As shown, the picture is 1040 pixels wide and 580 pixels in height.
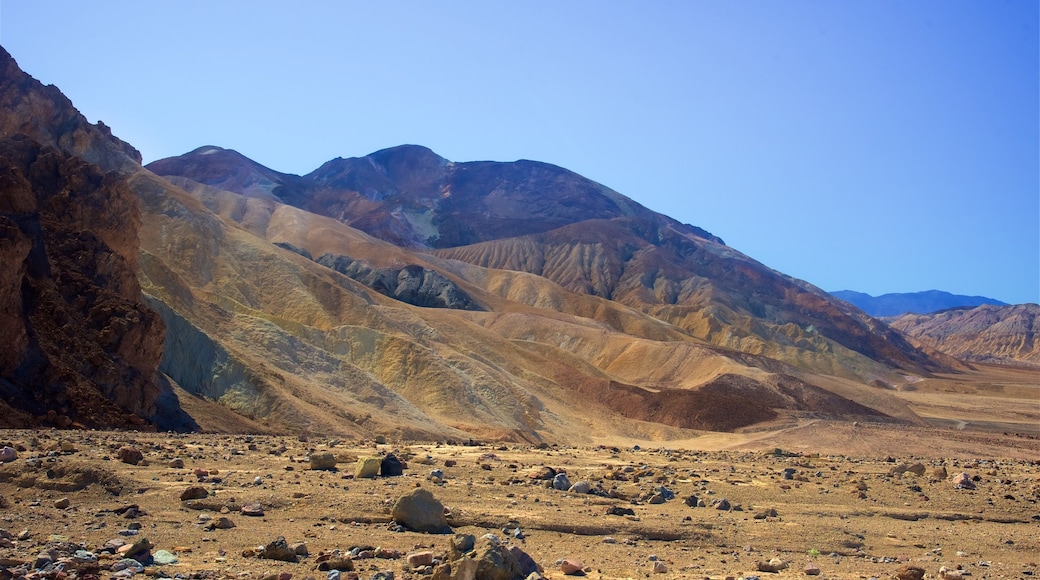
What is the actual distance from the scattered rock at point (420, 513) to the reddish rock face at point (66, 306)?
1497 centimetres

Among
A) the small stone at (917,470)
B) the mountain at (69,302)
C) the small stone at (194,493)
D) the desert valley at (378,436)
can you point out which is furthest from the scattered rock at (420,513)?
the small stone at (917,470)

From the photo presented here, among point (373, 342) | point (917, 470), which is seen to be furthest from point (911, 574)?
point (373, 342)

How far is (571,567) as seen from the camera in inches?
383

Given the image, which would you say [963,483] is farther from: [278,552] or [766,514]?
[278,552]

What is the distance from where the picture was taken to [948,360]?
563 feet

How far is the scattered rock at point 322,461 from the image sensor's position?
16.1m

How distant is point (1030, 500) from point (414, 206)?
607 feet

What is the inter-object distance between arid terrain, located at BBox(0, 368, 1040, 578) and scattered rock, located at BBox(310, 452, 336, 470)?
0.34 feet

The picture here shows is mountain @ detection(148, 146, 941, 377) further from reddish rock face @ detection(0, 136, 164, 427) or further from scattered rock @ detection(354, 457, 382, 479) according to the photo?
scattered rock @ detection(354, 457, 382, 479)

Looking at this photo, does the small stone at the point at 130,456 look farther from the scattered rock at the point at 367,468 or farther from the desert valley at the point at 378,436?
the scattered rock at the point at 367,468

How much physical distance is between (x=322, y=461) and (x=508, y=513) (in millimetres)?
4698

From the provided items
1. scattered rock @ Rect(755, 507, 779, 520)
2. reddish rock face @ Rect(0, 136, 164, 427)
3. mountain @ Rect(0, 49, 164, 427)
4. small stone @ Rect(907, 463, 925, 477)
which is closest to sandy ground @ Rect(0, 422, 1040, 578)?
scattered rock @ Rect(755, 507, 779, 520)

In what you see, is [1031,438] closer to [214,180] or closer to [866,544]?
[866,544]

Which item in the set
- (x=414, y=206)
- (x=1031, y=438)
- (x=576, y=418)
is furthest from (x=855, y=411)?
(x=414, y=206)
